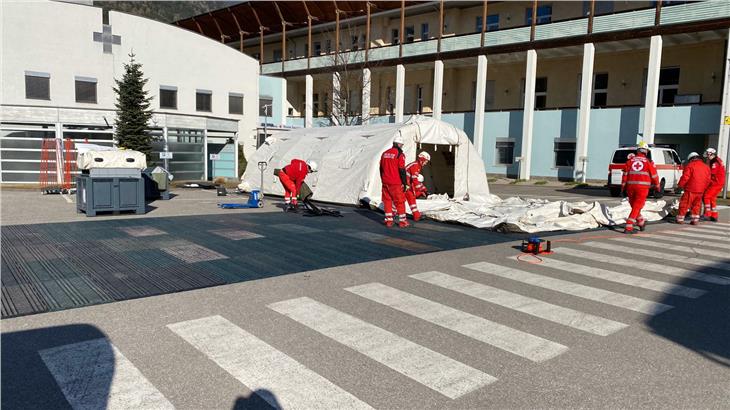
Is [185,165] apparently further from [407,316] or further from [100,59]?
[407,316]

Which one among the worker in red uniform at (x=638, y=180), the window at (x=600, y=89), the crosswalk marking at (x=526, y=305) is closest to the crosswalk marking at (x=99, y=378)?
the crosswalk marking at (x=526, y=305)

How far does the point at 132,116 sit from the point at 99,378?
25.3 meters

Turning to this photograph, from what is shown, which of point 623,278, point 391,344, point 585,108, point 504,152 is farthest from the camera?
point 504,152

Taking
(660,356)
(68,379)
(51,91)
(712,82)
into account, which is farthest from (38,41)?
(712,82)

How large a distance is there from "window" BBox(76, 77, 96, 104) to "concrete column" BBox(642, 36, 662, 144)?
30224 millimetres

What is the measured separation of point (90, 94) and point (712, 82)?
3439 cm

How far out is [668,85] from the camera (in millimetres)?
30500

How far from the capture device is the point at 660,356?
15.0ft

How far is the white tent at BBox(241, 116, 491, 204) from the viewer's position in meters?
16.7

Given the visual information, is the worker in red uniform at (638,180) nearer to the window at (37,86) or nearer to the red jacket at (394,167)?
the red jacket at (394,167)

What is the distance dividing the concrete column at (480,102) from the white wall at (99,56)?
15.6m

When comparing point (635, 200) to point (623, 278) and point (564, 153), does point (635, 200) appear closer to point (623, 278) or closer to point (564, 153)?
point (623, 278)

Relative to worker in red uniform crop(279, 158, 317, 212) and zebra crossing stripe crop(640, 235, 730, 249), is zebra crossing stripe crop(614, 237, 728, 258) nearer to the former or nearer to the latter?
zebra crossing stripe crop(640, 235, 730, 249)

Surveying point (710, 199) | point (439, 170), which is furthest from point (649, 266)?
point (439, 170)
